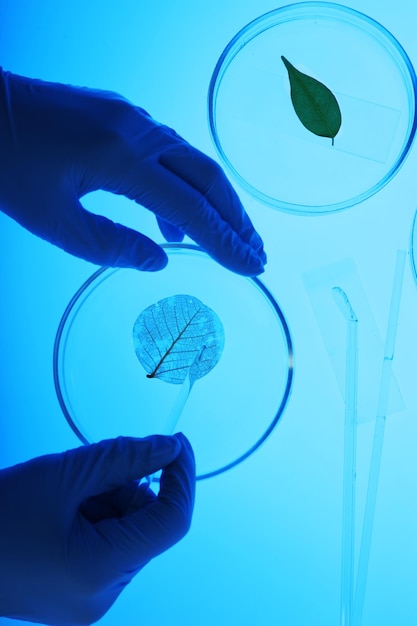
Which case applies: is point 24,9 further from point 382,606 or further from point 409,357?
point 382,606

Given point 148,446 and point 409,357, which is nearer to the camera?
point 148,446

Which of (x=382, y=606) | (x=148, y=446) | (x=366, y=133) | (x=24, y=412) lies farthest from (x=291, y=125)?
(x=382, y=606)

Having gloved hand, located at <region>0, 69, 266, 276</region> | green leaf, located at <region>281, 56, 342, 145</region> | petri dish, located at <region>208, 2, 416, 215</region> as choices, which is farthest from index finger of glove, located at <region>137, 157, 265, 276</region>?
green leaf, located at <region>281, 56, 342, 145</region>

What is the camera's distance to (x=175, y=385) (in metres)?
0.97

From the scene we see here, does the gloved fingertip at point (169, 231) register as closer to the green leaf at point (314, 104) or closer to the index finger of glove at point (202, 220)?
the index finger of glove at point (202, 220)

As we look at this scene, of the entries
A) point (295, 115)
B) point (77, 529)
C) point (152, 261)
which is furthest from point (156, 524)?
point (295, 115)

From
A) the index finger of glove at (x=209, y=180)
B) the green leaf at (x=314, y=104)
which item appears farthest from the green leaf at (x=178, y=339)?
the green leaf at (x=314, y=104)

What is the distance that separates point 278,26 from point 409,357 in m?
0.60

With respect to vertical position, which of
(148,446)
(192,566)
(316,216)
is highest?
(316,216)

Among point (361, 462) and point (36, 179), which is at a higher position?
point (36, 179)

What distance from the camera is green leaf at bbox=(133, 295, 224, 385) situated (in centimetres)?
93

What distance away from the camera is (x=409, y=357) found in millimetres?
977

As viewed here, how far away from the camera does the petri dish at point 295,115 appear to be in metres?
0.98

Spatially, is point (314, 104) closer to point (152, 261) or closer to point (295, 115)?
point (295, 115)
